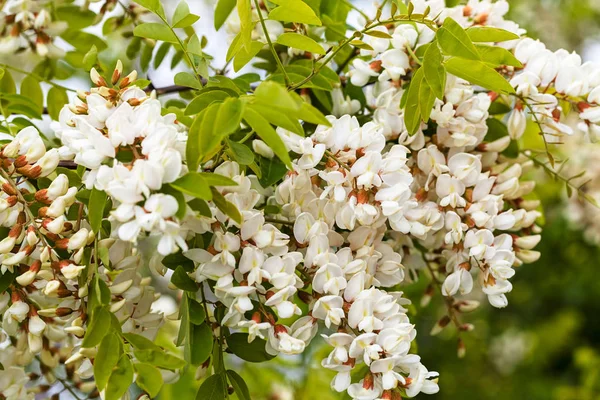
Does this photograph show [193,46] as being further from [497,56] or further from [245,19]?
[497,56]

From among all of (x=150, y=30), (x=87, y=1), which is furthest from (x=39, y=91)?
(x=150, y=30)

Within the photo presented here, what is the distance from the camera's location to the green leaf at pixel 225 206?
0.44 meters

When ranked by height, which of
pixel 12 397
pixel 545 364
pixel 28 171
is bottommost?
pixel 545 364

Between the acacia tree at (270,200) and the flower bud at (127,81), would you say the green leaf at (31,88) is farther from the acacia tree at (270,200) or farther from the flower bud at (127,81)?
the flower bud at (127,81)

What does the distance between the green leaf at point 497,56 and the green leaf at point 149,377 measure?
1.08ft

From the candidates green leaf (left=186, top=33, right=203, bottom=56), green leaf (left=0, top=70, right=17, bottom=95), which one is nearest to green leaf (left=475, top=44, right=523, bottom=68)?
green leaf (left=186, top=33, right=203, bottom=56)

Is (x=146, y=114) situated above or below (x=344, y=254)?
above

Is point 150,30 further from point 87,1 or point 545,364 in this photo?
point 545,364

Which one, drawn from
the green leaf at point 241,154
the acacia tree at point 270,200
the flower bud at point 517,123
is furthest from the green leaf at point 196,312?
the flower bud at point 517,123

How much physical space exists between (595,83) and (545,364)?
1835 millimetres

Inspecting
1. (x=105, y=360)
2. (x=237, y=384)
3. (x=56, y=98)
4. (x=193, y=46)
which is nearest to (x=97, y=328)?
(x=105, y=360)

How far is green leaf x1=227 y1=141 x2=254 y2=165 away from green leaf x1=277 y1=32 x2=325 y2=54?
0.09 metres

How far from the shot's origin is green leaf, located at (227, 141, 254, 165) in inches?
18.8

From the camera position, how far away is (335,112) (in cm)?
63
